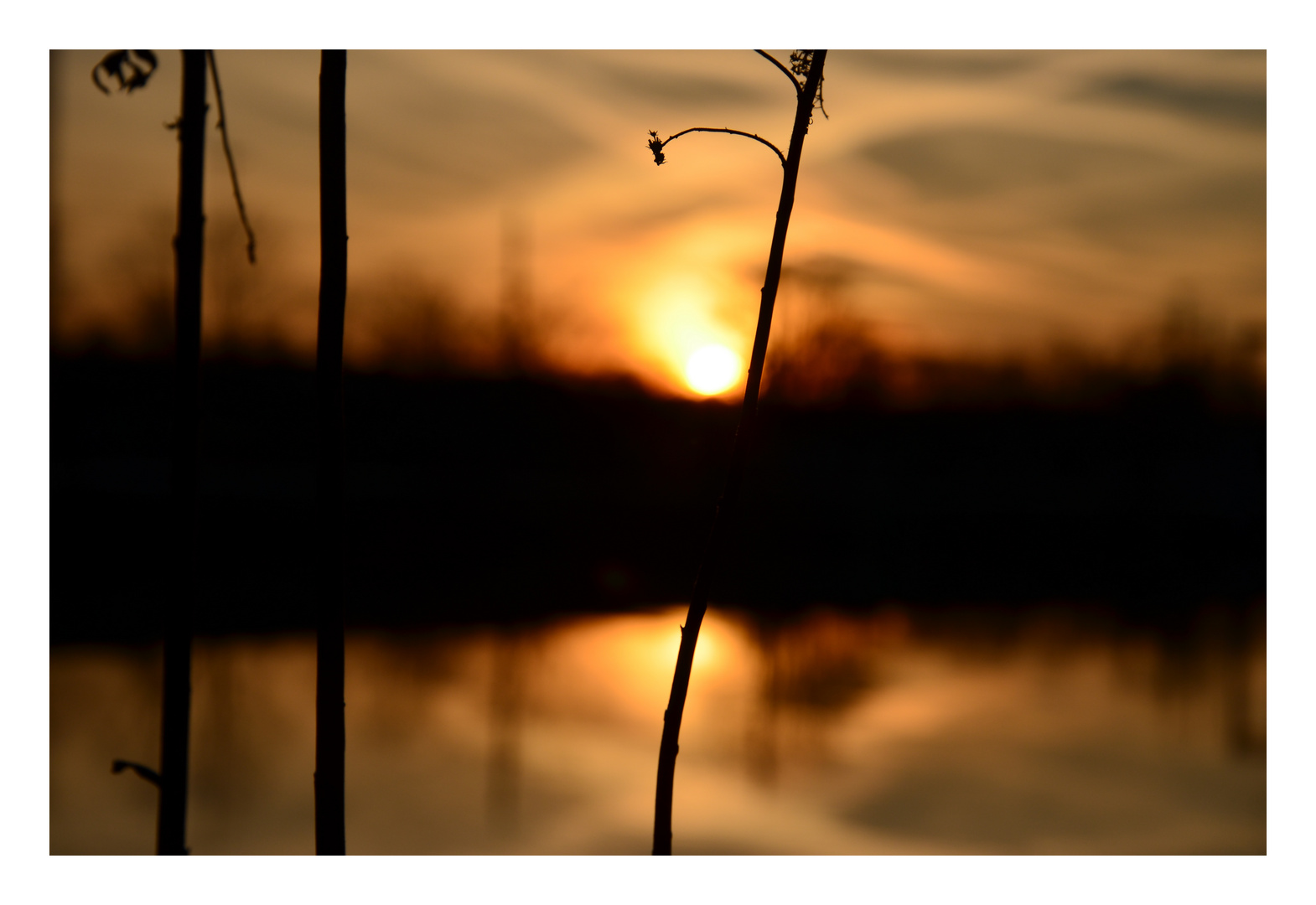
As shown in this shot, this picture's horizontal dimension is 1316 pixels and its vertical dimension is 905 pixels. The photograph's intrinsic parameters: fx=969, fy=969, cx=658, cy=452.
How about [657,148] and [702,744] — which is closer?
[657,148]

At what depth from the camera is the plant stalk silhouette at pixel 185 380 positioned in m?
1.56

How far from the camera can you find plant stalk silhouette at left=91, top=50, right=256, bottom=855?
1.56 m

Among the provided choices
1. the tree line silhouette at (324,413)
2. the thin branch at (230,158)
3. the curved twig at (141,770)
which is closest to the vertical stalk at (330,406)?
the tree line silhouette at (324,413)

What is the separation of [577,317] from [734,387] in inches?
91.6

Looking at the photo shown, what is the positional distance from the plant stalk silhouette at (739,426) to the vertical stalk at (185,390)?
0.77 meters

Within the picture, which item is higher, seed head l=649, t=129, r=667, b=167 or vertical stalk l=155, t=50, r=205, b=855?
seed head l=649, t=129, r=667, b=167

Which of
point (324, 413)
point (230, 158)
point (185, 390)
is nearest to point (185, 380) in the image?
point (185, 390)

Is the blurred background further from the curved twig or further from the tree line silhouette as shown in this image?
the curved twig

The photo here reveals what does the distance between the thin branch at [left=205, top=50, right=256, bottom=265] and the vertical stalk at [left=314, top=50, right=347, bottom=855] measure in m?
0.13

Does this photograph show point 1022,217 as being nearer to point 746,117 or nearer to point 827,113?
point 746,117

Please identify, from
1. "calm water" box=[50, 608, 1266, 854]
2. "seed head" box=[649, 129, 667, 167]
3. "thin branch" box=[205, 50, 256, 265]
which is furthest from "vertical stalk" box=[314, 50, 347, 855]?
"calm water" box=[50, 608, 1266, 854]

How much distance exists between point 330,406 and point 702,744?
4311 mm

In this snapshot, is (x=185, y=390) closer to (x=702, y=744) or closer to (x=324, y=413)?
(x=324, y=413)

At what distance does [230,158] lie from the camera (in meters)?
1.59
